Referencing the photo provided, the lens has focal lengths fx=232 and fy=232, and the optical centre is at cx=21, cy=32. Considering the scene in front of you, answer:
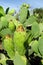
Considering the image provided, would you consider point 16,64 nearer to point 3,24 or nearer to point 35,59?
point 35,59

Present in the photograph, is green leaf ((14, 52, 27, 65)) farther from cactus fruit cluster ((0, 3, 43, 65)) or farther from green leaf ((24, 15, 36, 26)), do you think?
green leaf ((24, 15, 36, 26))

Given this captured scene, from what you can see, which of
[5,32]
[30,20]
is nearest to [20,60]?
[5,32]

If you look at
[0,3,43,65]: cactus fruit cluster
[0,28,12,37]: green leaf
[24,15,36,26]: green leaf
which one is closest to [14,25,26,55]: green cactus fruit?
[0,3,43,65]: cactus fruit cluster

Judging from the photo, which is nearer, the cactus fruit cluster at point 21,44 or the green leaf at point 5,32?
the cactus fruit cluster at point 21,44

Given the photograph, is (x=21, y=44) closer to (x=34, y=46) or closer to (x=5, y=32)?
(x=34, y=46)

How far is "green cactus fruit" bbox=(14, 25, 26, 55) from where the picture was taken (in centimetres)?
97

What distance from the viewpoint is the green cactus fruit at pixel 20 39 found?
970mm

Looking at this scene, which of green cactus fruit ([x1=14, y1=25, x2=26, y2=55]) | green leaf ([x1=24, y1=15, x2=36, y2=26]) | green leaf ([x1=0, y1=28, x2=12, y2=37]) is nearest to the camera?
green cactus fruit ([x1=14, y1=25, x2=26, y2=55])

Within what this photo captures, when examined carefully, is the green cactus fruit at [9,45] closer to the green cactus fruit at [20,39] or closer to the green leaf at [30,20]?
the green cactus fruit at [20,39]

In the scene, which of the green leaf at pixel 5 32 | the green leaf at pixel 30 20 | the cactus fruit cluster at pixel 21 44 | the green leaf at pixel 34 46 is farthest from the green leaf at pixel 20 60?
the green leaf at pixel 30 20

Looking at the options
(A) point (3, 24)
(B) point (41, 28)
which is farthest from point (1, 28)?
(B) point (41, 28)

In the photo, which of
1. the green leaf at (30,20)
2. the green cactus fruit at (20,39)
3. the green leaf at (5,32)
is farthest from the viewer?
the green leaf at (30,20)

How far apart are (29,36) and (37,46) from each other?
0.26 feet

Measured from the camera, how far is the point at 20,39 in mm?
979
